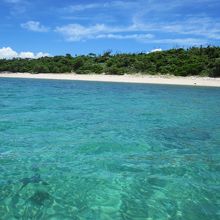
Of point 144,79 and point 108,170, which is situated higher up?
point 144,79

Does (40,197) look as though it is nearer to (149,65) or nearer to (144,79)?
(144,79)

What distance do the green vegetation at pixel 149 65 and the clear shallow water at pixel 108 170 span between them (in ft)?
109

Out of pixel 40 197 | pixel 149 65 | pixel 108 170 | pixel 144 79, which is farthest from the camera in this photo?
pixel 149 65

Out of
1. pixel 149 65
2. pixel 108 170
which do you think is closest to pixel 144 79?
pixel 149 65

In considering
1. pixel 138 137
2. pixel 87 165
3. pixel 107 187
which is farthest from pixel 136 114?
pixel 107 187

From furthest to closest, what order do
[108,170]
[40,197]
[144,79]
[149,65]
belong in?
[149,65] → [144,79] → [108,170] → [40,197]

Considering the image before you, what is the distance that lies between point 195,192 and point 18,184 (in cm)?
322

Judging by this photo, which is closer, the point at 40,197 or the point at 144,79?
the point at 40,197

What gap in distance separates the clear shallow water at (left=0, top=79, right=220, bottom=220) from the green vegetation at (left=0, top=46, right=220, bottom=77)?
3327 cm

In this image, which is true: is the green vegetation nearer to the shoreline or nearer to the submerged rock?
the shoreline

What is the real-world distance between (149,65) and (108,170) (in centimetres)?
4369

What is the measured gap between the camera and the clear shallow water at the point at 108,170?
586cm

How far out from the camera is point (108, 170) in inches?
305

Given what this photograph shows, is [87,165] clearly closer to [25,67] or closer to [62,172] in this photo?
[62,172]
